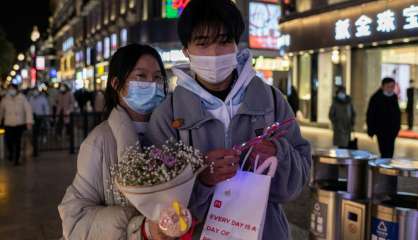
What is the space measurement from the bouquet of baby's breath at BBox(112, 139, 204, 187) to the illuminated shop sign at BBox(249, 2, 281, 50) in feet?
95.1

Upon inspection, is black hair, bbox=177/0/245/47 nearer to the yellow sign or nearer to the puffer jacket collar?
the puffer jacket collar

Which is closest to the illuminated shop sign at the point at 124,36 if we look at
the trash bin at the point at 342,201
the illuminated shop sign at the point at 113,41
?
the illuminated shop sign at the point at 113,41

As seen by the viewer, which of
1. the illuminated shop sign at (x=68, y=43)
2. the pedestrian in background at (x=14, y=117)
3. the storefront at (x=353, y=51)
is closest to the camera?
the pedestrian in background at (x=14, y=117)

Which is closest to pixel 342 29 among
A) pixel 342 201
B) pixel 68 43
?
pixel 342 201

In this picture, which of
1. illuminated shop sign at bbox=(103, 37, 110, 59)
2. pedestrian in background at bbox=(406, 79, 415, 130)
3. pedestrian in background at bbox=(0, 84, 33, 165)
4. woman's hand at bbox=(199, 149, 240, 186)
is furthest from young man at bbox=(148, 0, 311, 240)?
illuminated shop sign at bbox=(103, 37, 110, 59)

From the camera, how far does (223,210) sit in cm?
196

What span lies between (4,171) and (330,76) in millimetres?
13812

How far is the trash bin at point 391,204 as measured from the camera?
4273 millimetres

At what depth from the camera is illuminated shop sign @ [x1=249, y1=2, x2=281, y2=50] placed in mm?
30625

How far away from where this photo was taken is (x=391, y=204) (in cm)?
454

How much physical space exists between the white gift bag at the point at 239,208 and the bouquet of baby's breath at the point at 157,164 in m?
0.18

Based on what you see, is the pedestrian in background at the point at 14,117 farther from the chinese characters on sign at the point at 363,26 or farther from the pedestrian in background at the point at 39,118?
the chinese characters on sign at the point at 363,26

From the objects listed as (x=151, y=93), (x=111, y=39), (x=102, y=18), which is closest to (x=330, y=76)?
(x=151, y=93)

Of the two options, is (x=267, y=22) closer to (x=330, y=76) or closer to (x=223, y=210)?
(x=330, y=76)
